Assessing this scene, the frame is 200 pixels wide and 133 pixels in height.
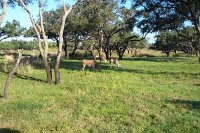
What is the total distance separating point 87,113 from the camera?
45.4 ft

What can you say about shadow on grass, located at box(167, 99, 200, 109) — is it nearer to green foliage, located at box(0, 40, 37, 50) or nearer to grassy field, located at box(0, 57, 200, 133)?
grassy field, located at box(0, 57, 200, 133)

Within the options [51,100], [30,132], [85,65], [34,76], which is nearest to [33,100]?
[51,100]

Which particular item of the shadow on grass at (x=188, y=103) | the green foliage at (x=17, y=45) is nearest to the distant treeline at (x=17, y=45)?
the green foliage at (x=17, y=45)

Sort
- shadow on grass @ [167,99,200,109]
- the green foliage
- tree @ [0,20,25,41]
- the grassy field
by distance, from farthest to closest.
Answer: the green foliage, tree @ [0,20,25,41], shadow on grass @ [167,99,200,109], the grassy field

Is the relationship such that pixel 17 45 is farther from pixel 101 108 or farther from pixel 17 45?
pixel 101 108

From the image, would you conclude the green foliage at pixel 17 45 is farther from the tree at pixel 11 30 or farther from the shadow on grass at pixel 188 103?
the shadow on grass at pixel 188 103

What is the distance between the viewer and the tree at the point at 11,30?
213 feet

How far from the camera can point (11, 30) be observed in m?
65.1

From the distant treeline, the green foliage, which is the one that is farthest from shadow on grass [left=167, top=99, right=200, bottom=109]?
the distant treeline

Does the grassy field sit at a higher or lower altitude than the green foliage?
lower

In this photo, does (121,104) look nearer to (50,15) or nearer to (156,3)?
(156,3)

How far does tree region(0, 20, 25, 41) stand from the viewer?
6494 centimetres

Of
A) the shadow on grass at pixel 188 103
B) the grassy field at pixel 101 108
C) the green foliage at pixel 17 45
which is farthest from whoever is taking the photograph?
the green foliage at pixel 17 45

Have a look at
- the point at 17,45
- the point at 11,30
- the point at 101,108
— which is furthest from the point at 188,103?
the point at 17,45
